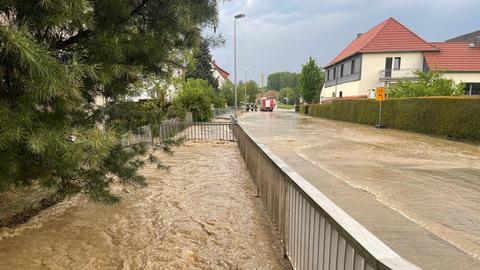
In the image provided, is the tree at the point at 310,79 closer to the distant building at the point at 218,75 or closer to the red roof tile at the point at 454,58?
the distant building at the point at 218,75

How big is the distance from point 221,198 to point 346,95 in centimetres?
3725

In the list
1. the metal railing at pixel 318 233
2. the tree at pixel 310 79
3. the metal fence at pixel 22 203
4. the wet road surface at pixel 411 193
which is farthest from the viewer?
the tree at pixel 310 79

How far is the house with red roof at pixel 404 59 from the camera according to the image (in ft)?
104

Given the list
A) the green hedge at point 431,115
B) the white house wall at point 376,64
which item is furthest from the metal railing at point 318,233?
the white house wall at point 376,64

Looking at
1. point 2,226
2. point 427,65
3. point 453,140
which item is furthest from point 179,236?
point 427,65

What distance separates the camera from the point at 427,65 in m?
32.3

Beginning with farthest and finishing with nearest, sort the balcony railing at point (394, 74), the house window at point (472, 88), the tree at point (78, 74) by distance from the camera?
the balcony railing at point (394, 74) → the house window at point (472, 88) → the tree at point (78, 74)

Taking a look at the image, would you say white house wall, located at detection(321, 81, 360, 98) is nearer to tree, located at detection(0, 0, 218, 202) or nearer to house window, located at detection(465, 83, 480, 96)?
house window, located at detection(465, 83, 480, 96)

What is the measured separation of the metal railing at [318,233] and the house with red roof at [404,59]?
33363 millimetres

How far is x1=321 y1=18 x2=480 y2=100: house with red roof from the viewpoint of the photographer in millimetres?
31688

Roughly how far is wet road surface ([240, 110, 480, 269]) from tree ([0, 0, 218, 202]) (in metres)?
3.33

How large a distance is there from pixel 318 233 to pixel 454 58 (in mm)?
37774

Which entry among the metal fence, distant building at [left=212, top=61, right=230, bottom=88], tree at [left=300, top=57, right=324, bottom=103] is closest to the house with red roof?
tree at [left=300, top=57, right=324, bottom=103]

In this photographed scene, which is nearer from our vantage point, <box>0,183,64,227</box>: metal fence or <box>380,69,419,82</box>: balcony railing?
<box>0,183,64,227</box>: metal fence
